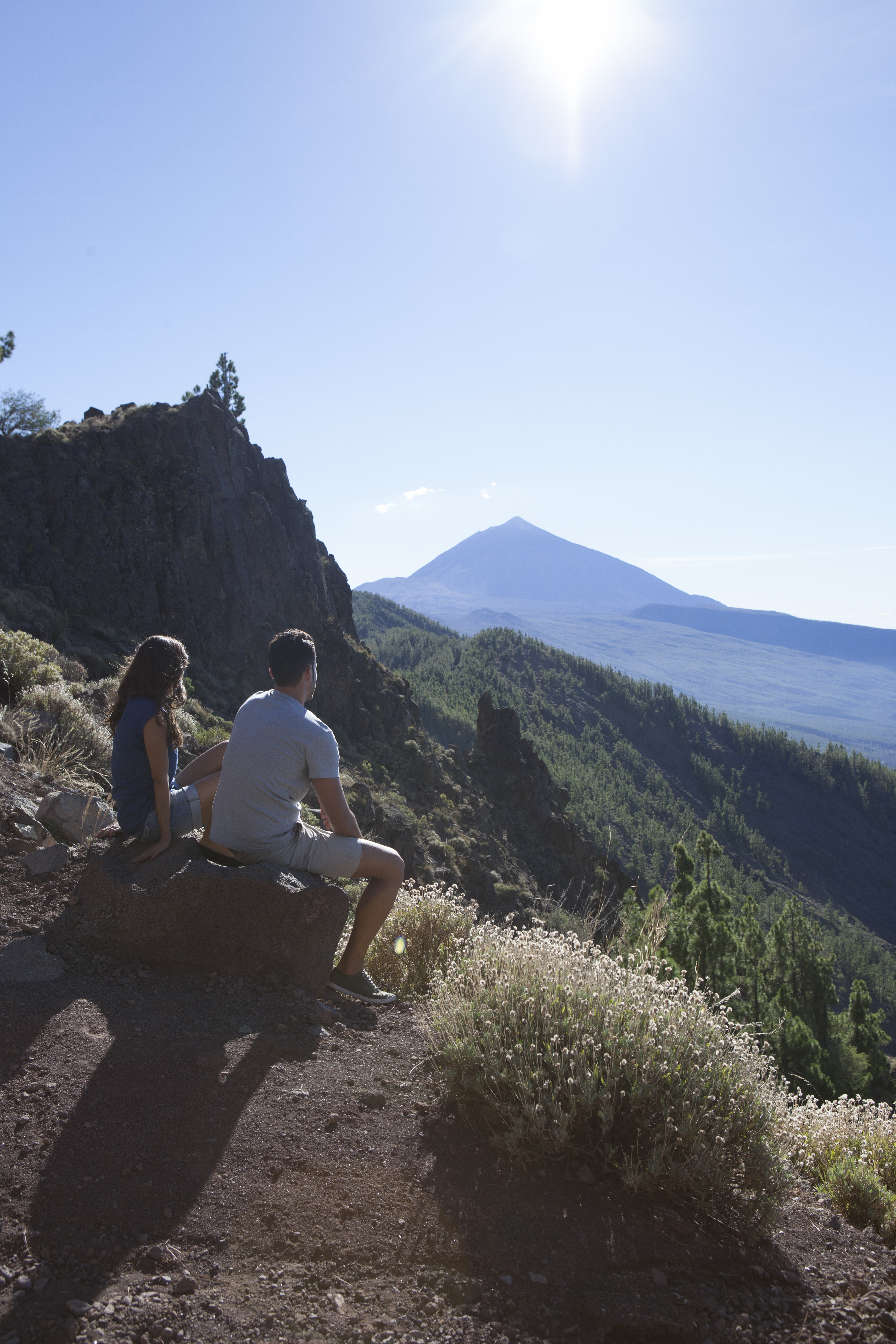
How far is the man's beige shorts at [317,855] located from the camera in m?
3.81

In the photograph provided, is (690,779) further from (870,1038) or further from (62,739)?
(62,739)

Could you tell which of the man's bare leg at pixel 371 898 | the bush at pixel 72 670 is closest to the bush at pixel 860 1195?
the man's bare leg at pixel 371 898

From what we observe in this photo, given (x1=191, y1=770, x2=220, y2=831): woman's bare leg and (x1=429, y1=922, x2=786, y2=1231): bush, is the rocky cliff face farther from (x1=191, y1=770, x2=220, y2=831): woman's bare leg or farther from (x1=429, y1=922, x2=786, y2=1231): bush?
(x1=429, y1=922, x2=786, y2=1231): bush

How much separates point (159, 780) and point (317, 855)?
0.95m

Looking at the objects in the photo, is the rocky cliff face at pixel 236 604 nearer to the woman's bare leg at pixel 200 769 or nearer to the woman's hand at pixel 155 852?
the woman's bare leg at pixel 200 769

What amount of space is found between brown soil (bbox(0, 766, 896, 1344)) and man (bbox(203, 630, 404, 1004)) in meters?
0.76

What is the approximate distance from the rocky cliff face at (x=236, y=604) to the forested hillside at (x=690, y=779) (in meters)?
31.0

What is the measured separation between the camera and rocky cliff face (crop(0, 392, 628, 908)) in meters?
20.7

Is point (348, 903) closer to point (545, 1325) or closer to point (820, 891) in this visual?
point (545, 1325)

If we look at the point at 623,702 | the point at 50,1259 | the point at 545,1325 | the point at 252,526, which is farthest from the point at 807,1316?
the point at 623,702

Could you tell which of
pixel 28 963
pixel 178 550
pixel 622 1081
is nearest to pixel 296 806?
pixel 28 963

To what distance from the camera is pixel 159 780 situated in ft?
13.0

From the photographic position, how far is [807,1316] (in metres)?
2.20

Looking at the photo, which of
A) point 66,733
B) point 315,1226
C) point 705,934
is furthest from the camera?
point 705,934
